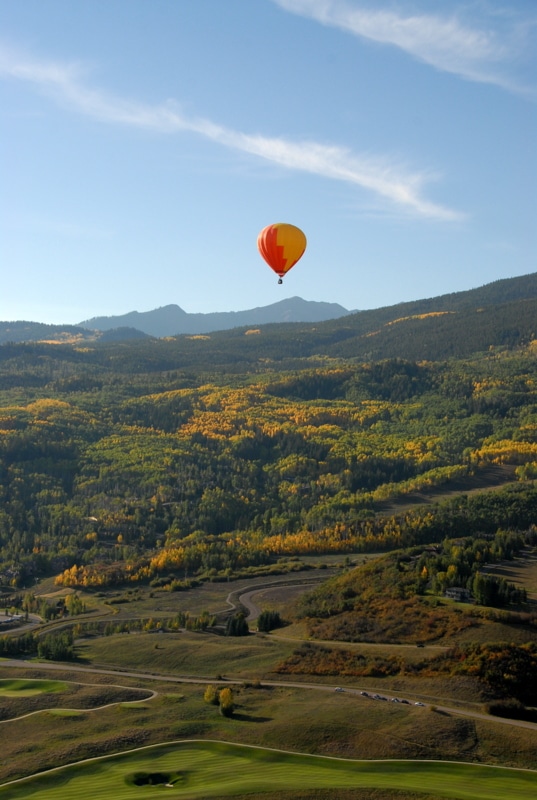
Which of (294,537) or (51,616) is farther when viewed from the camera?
(294,537)

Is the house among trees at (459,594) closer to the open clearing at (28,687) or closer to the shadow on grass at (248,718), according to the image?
the shadow on grass at (248,718)

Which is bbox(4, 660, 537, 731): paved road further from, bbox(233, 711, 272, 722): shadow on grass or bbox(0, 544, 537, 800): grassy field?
bbox(233, 711, 272, 722): shadow on grass

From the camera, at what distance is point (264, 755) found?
234 ft

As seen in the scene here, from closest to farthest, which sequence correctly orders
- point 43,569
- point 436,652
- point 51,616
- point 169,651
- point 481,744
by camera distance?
point 481,744, point 436,652, point 169,651, point 51,616, point 43,569

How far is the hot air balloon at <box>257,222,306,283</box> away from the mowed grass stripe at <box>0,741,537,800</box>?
217 ft

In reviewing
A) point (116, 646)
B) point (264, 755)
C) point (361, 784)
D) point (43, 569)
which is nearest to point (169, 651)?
point (116, 646)

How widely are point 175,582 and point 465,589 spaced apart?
53471 millimetres

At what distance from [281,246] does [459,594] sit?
4696cm

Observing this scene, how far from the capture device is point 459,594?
363 ft

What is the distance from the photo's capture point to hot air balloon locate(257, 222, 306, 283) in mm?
123000

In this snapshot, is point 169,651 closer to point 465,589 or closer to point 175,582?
point 465,589

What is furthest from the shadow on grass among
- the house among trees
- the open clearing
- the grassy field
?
the house among trees

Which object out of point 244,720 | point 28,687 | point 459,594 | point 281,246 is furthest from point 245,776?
point 281,246

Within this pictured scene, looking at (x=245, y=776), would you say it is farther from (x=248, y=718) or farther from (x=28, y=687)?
(x=28, y=687)
